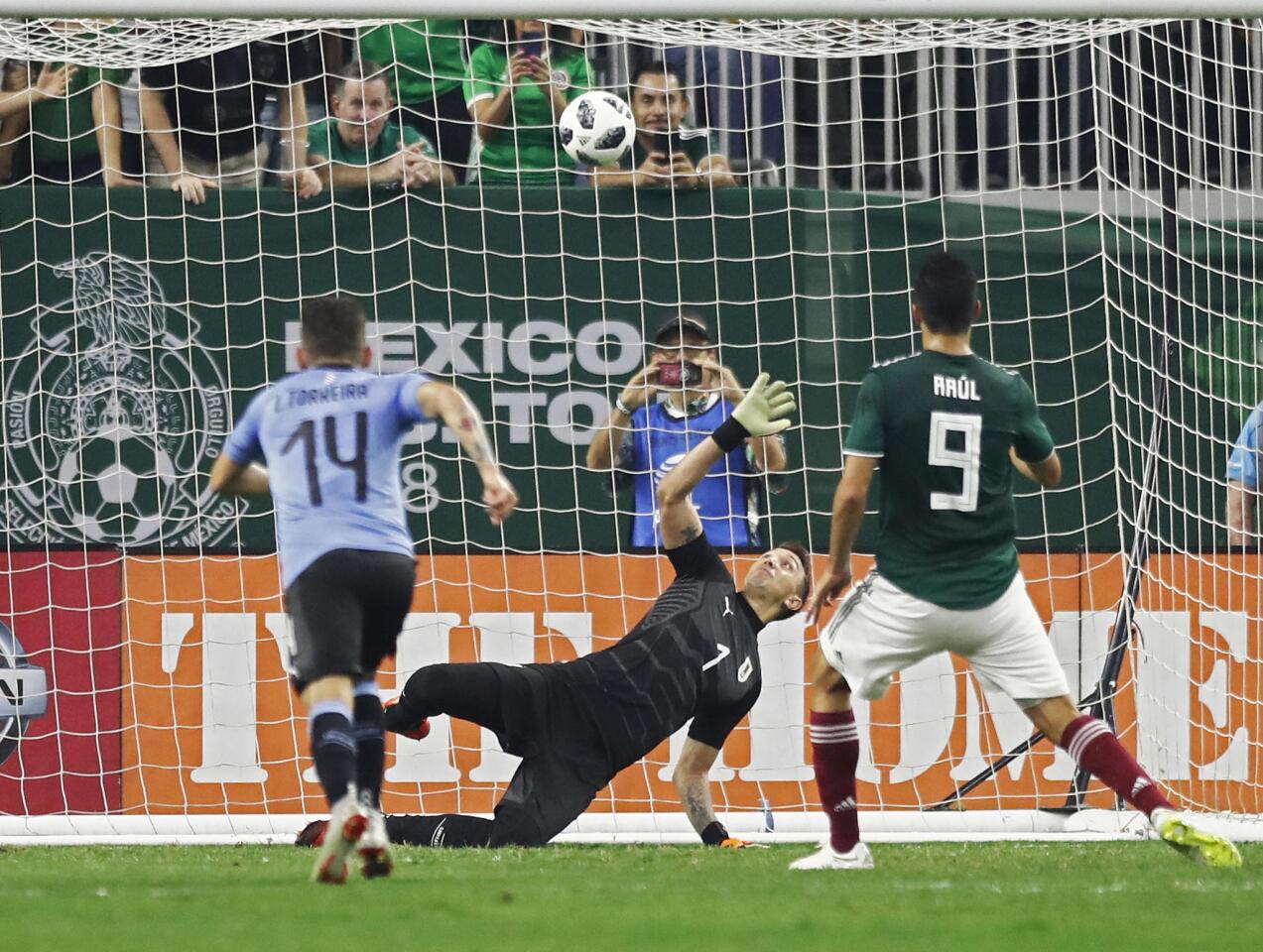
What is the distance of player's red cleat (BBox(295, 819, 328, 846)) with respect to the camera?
8422 mm

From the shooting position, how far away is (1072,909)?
17.5ft

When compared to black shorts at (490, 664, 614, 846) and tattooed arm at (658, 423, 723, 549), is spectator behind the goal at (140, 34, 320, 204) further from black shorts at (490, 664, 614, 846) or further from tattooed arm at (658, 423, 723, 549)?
black shorts at (490, 664, 614, 846)

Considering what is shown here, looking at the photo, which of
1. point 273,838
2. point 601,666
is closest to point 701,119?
point 601,666

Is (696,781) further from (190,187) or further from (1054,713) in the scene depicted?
(190,187)

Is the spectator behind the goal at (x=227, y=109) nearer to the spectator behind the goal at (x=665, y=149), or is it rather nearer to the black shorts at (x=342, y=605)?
the spectator behind the goal at (x=665, y=149)

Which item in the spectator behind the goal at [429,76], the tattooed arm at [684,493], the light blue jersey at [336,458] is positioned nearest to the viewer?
the light blue jersey at [336,458]

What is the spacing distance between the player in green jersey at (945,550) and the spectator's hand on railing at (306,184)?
4.79m

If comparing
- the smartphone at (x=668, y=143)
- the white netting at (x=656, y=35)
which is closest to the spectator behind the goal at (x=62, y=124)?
the white netting at (x=656, y=35)

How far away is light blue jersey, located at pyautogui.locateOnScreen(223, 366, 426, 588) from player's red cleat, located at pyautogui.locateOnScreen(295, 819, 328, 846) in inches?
99.6

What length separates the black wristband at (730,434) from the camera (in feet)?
25.0

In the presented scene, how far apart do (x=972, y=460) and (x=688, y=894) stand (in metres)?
1.72

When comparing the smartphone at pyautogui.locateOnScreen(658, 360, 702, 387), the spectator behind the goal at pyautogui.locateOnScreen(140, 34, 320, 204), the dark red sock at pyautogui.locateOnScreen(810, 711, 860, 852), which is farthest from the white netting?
the dark red sock at pyautogui.locateOnScreen(810, 711, 860, 852)

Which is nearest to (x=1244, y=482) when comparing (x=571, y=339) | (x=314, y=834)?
(x=571, y=339)

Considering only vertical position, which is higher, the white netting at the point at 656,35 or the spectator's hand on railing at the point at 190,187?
the white netting at the point at 656,35
